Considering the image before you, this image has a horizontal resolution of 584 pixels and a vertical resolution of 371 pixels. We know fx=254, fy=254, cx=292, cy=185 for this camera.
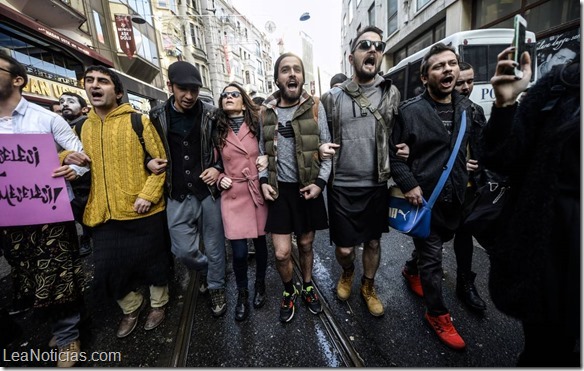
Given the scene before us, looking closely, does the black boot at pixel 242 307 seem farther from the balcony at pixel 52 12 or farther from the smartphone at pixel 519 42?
the balcony at pixel 52 12

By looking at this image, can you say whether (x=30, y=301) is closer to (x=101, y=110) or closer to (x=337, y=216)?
(x=101, y=110)

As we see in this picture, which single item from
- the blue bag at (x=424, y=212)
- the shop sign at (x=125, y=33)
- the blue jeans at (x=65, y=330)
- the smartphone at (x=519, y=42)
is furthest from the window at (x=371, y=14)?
the blue jeans at (x=65, y=330)

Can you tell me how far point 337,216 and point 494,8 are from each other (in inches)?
475

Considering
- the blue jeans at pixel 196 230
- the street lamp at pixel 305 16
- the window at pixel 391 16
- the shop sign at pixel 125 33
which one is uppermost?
the street lamp at pixel 305 16

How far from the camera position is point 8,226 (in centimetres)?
196

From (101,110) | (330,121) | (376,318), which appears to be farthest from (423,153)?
(101,110)

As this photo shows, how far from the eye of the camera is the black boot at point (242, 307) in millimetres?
2431

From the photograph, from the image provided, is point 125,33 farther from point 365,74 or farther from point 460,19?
point 365,74

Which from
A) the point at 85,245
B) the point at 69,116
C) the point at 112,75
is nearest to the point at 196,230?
the point at 112,75

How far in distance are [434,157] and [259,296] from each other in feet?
6.99

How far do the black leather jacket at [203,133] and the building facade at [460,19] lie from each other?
5.62 meters

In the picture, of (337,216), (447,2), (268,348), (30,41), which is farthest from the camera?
(447,2)

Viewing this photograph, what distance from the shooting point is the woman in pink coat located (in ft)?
7.97

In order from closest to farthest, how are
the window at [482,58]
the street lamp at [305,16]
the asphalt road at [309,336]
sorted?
the asphalt road at [309,336]
the window at [482,58]
the street lamp at [305,16]
